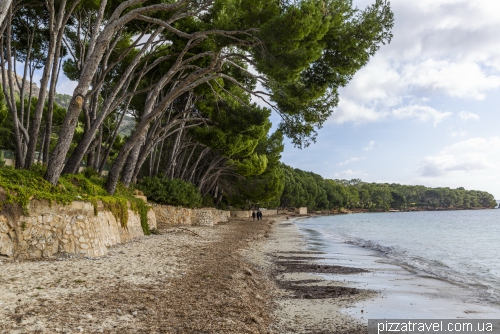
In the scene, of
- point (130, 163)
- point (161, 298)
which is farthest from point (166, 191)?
point (161, 298)

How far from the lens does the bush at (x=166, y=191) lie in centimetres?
1963

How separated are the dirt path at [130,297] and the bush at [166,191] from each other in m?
11.5

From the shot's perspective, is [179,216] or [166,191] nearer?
[166,191]

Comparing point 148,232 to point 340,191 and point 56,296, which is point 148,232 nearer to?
point 56,296

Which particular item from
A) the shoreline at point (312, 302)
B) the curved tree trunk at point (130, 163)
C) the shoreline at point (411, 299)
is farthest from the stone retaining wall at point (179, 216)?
the shoreline at point (411, 299)

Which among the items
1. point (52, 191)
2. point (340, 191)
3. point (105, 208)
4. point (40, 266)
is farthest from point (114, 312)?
point (340, 191)

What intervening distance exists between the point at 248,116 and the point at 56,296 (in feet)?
40.4

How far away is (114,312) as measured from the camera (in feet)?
14.7

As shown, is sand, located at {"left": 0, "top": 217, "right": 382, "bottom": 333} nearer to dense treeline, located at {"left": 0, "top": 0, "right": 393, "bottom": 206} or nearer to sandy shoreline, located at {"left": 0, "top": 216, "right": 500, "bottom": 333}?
sandy shoreline, located at {"left": 0, "top": 216, "right": 500, "bottom": 333}

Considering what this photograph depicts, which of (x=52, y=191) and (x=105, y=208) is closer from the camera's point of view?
(x=52, y=191)

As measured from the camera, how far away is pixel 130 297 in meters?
5.15

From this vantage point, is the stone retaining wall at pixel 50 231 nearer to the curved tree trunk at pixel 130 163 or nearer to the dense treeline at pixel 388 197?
the curved tree trunk at pixel 130 163

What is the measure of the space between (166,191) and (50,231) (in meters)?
12.6

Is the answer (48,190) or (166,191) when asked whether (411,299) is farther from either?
(166,191)
